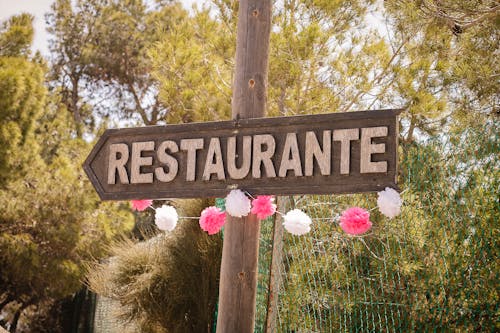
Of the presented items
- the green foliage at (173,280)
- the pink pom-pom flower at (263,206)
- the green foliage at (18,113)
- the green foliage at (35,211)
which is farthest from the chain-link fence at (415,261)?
the green foliage at (18,113)

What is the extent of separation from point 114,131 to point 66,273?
6471mm

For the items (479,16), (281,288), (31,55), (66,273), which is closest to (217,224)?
(281,288)

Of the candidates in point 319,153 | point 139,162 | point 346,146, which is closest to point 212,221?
point 139,162

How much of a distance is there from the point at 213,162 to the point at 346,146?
2.56ft

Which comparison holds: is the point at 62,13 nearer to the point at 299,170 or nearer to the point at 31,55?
the point at 31,55

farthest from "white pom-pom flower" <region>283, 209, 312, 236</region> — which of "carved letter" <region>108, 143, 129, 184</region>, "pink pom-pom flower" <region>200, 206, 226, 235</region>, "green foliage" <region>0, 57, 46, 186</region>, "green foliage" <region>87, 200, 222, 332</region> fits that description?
"green foliage" <region>0, 57, 46, 186</region>

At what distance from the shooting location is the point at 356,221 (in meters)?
3.39

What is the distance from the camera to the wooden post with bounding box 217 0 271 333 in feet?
11.6

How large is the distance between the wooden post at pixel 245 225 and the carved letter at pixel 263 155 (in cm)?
21

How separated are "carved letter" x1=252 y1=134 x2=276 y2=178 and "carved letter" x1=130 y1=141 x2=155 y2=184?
2.24ft

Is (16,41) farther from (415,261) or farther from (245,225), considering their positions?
(415,261)

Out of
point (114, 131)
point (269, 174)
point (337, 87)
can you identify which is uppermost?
point (337, 87)

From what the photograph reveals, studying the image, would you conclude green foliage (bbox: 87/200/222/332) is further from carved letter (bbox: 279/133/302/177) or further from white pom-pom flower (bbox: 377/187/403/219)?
white pom-pom flower (bbox: 377/187/403/219)

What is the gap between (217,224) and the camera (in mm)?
3844
